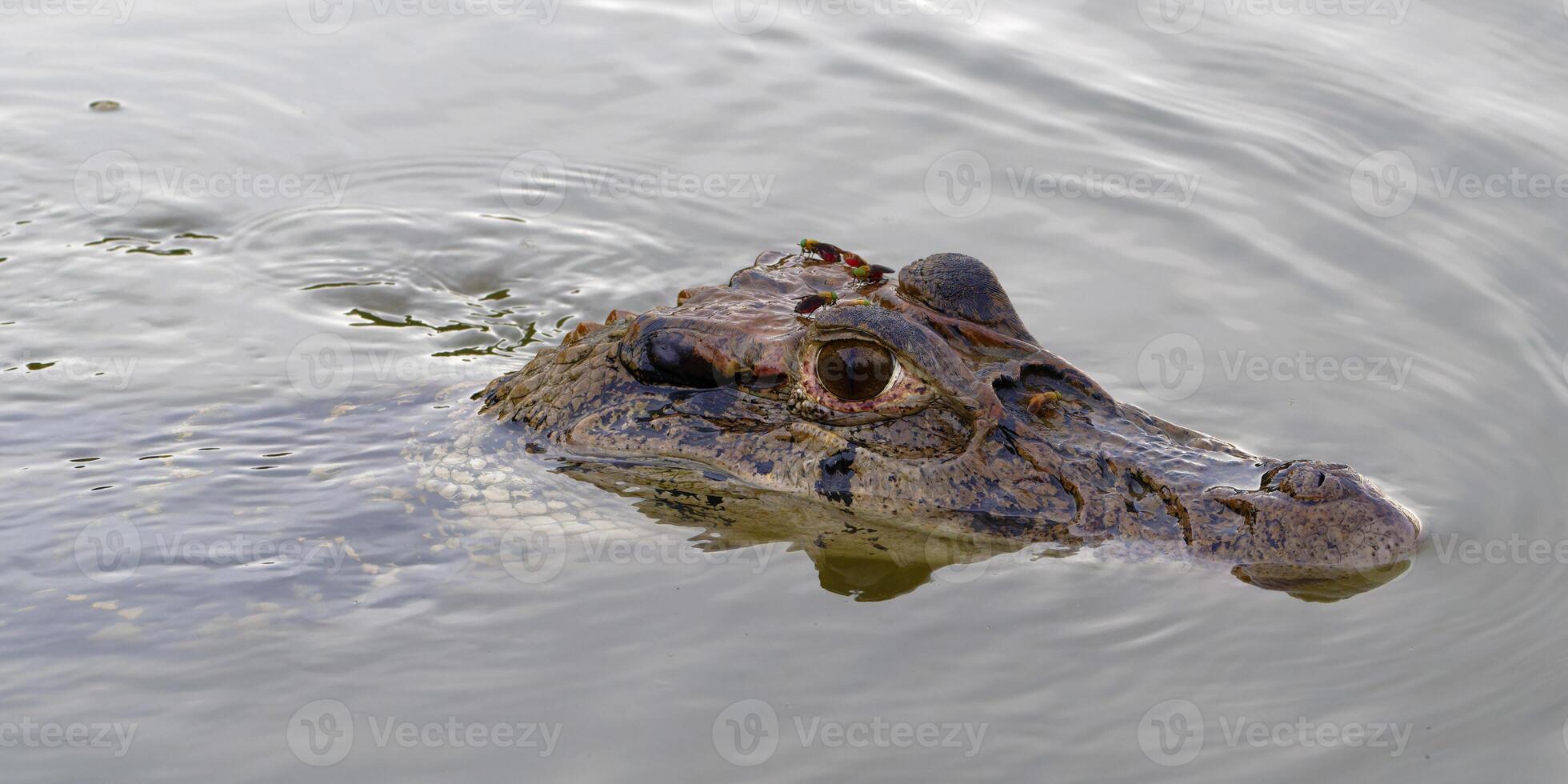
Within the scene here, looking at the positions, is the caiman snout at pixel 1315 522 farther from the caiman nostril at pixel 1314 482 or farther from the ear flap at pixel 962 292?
the ear flap at pixel 962 292

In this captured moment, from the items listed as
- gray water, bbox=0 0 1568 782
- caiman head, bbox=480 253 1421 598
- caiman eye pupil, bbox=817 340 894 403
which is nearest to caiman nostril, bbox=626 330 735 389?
caiman head, bbox=480 253 1421 598

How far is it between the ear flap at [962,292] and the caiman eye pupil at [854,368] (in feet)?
1.26

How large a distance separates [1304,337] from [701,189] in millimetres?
3776

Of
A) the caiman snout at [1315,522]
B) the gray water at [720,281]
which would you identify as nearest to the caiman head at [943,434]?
the caiman snout at [1315,522]

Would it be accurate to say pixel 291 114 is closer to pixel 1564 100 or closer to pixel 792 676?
pixel 792 676

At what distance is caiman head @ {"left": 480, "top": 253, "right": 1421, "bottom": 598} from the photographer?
447 centimetres

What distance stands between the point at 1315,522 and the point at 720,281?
425cm

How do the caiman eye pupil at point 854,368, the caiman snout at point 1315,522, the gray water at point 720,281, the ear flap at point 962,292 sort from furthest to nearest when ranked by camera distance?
the ear flap at point 962,292
the caiman eye pupil at point 854,368
the caiman snout at point 1315,522
the gray water at point 720,281

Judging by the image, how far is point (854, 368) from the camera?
476 centimetres

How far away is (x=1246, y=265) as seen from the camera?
7.61 m

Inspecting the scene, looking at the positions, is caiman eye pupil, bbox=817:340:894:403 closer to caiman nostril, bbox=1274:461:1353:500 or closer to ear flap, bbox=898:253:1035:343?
ear flap, bbox=898:253:1035:343

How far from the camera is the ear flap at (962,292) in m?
4.98

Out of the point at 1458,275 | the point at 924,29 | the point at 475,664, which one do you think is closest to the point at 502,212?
the point at 924,29

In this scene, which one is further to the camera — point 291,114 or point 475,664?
point 291,114
